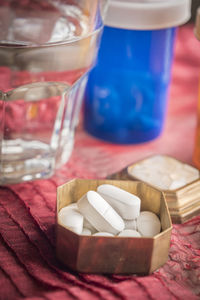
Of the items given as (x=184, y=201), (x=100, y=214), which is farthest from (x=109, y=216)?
(x=184, y=201)

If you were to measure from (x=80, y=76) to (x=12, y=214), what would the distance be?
205 mm

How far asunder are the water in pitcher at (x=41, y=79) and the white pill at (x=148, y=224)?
200 millimetres

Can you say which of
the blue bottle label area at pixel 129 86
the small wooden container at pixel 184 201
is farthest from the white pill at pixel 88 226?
the blue bottle label area at pixel 129 86

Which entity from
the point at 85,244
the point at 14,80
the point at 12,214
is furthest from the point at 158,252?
the point at 14,80

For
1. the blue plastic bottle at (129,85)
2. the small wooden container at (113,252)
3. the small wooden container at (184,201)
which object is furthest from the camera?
the blue plastic bottle at (129,85)

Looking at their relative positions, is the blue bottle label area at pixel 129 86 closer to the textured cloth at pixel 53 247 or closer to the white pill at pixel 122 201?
the textured cloth at pixel 53 247

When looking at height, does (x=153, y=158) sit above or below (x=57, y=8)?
below

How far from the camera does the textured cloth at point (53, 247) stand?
0.54 meters

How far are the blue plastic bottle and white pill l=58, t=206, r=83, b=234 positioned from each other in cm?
29

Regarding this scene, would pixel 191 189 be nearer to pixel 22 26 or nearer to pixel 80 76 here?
pixel 80 76

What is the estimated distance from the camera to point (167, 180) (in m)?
0.70

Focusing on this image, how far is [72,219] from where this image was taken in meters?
0.57

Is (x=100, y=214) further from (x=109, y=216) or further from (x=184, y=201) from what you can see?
(x=184, y=201)

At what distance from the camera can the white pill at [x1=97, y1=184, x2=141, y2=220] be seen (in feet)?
1.91
